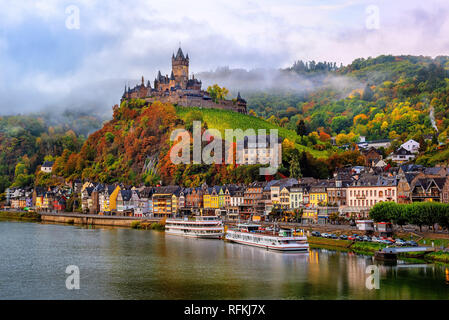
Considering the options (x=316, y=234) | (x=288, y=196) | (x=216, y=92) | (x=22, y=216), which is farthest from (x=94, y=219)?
(x=216, y=92)

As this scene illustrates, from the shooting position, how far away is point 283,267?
49.0 meters

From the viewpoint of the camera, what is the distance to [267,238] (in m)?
62.0

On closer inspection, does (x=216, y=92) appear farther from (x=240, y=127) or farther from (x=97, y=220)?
(x=97, y=220)

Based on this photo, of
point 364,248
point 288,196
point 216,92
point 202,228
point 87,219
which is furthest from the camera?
point 216,92

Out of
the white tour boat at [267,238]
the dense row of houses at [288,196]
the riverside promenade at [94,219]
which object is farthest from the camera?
the riverside promenade at [94,219]

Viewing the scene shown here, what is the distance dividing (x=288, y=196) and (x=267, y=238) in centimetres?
2350

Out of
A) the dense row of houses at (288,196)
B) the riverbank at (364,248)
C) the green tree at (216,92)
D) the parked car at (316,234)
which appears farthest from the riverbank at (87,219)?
the green tree at (216,92)

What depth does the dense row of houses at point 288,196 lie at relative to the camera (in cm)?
6942

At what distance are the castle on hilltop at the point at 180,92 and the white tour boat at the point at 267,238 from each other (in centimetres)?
8659

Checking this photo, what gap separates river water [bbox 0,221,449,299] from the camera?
38938 millimetres

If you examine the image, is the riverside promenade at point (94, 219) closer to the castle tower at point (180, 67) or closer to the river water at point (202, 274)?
the river water at point (202, 274)

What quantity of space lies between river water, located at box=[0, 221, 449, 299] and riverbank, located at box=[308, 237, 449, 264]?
5.55ft
